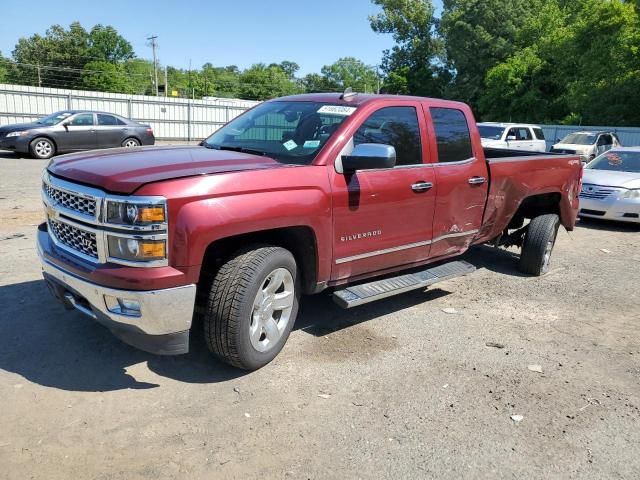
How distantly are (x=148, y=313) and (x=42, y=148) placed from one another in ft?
49.1

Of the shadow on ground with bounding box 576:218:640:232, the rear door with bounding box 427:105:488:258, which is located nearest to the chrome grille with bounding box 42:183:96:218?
the rear door with bounding box 427:105:488:258

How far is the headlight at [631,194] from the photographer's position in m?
10.1

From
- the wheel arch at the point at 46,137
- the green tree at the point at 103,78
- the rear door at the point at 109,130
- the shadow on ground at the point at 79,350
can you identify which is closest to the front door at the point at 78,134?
the wheel arch at the point at 46,137

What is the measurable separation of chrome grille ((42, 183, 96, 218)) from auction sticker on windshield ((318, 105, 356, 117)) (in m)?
2.03

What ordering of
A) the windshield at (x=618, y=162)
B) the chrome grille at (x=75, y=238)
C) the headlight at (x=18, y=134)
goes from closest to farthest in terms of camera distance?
the chrome grille at (x=75, y=238), the windshield at (x=618, y=162), the headlight at (x=18, y=134)

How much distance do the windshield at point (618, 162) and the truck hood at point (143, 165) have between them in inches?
381

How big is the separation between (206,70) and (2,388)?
4700 inches

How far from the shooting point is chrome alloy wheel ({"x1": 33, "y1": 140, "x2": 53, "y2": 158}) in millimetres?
15906

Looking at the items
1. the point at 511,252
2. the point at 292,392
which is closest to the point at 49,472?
the point at 292,392

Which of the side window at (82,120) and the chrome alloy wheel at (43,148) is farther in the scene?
the side window at (82,120)

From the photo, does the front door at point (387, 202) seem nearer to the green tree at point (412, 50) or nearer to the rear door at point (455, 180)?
the rear door at point (455, 180)

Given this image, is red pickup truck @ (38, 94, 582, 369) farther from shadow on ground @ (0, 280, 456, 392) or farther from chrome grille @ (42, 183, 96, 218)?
shadow on ground @ (0, 280, 456, 392)

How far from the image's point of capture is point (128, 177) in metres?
3.27

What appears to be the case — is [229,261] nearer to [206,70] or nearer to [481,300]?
[481,300]
